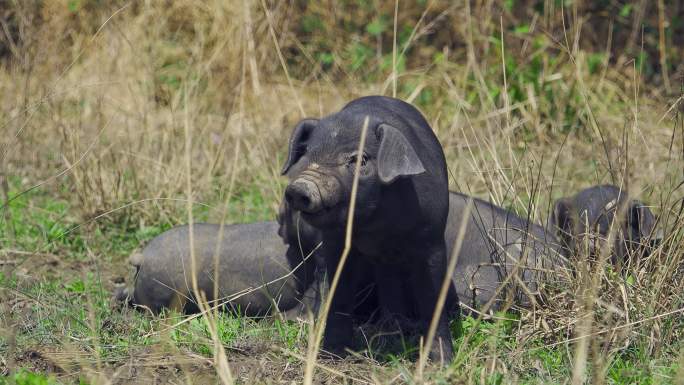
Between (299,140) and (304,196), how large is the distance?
0.59 metres

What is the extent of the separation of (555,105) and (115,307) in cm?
422

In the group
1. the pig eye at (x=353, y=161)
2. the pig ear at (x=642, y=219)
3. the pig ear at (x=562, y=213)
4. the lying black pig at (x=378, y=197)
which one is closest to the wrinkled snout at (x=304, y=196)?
the lying black pig at (x=378, y=197)

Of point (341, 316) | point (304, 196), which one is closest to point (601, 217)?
point (341, 316)

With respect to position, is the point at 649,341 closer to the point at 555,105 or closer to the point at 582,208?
the point at 582,208

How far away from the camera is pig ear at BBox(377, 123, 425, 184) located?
11.3 feet

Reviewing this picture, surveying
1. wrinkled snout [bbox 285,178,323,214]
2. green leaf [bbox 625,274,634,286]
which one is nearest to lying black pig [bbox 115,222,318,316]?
wrinkled snout [bbox 285,178,323,214]

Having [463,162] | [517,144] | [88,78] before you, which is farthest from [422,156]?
[88,78]

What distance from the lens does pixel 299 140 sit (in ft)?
12.5

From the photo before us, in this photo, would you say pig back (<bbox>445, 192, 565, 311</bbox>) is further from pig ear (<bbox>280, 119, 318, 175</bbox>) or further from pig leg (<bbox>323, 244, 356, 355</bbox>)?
pig ear (<bbox>280, 119, 318, 175</bbox>)

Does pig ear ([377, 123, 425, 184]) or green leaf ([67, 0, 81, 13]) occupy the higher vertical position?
green leaf ([67, 0, 81, 13])

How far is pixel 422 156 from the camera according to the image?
373 cm

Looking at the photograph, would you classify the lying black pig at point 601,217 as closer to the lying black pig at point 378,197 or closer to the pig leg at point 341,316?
the lying black pig at point 378,197

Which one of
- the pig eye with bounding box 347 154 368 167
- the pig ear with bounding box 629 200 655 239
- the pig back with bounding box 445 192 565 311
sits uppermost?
the pig eye with bounding box 347 154 368 167

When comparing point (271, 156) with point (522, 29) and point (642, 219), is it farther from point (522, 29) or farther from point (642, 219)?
point (522, 29)
